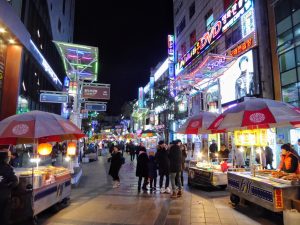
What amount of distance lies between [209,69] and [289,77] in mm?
4768

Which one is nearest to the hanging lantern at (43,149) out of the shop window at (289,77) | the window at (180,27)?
the shop window at (289,77)

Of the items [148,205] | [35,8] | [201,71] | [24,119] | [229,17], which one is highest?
[35,8]

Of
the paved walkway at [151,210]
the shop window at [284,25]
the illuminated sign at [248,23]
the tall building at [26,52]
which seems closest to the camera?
the paved walkway at [151,210]

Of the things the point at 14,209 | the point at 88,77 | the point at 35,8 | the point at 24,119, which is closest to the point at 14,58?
the point at 88,77

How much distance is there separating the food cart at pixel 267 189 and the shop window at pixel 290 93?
29.4 feet

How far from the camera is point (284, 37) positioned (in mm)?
16125

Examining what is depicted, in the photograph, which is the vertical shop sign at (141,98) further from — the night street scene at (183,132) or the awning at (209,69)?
the awning at (209,69)

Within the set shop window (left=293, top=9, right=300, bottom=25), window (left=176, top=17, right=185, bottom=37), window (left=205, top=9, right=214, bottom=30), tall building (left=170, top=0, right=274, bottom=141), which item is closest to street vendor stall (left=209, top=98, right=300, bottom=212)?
tall building (left=170, top=0, right=274, bottom=141)

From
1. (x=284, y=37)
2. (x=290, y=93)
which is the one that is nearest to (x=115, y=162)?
(x=290, y=93)

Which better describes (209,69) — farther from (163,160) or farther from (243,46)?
(163,160)

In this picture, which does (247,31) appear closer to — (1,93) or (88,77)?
(88,77)

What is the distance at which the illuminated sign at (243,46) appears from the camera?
1762 centimetres

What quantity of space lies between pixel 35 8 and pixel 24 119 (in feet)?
75.1

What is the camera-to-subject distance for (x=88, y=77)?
20.5 meters
